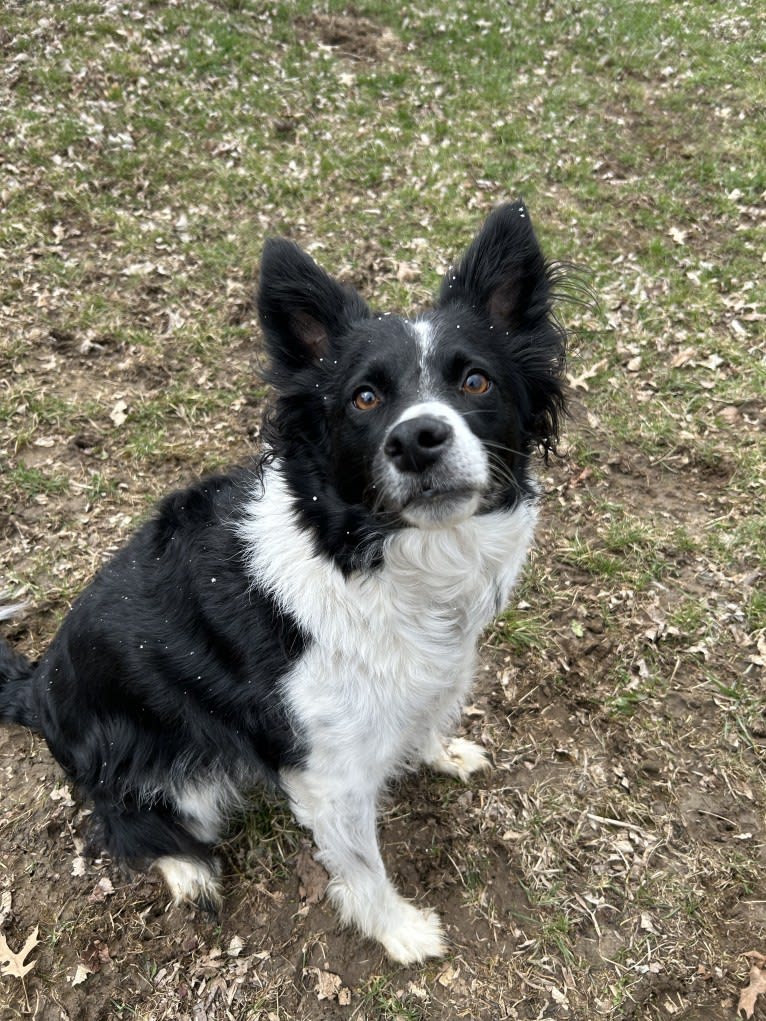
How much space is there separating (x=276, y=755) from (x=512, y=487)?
145cm

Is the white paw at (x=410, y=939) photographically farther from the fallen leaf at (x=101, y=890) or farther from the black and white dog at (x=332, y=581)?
the fallen leaf at (x=101, y=890)

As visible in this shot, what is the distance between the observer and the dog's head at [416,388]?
228 cm

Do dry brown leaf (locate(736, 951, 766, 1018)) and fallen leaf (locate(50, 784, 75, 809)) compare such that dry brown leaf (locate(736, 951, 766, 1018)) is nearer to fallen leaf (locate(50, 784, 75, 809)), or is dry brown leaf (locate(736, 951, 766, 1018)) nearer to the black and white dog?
the black and white dog

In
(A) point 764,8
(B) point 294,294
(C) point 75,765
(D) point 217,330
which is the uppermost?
(A) point 764,8

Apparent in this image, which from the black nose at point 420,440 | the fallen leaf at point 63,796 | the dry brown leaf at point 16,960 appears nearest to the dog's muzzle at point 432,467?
the black nose at point 420,440

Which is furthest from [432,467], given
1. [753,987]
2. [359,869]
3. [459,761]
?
[753,987]

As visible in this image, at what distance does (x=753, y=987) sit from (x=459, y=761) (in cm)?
153

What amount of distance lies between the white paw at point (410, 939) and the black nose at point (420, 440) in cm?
216

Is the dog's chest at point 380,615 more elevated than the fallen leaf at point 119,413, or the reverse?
the dog's chest at point 380,615

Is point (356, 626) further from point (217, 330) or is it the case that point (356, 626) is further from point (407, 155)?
point (407, 155)

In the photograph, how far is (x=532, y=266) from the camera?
2670 mm

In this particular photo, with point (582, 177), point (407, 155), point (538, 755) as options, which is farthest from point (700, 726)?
point (407, 155)

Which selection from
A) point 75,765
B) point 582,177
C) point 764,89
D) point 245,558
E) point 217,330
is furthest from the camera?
point 764,89

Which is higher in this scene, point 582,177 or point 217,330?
point 582,177
